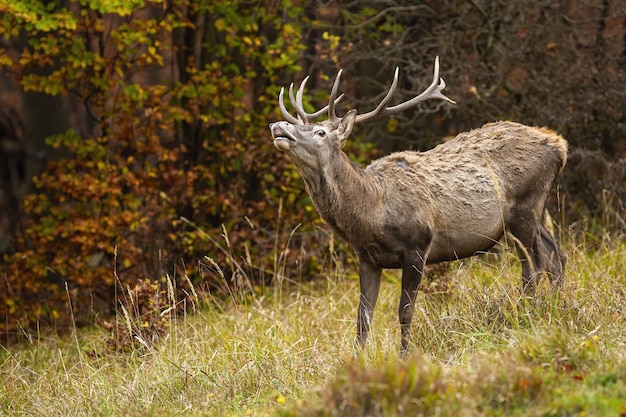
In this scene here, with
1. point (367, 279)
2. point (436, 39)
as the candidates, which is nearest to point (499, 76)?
point (436, 39)

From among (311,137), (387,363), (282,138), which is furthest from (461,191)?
(387,363)

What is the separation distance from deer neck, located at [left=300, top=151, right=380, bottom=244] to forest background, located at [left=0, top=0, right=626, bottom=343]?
3689 millimetres

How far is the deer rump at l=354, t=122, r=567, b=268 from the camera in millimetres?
6930

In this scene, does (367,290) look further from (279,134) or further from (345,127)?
(279,134)

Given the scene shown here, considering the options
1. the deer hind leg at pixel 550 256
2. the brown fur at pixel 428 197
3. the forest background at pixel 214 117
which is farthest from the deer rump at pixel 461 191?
the forest background at pixel 214 117

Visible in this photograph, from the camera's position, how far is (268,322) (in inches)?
326

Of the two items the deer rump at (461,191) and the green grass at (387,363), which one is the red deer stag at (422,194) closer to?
the deer rump at (461,191)

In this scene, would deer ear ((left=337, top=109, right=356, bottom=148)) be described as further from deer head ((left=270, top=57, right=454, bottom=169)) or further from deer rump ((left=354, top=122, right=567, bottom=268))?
deer rump ((left=354, top=122, right=567, bottom=268))

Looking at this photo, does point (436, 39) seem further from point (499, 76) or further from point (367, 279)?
point (367, 279)

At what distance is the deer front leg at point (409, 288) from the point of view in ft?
22.5

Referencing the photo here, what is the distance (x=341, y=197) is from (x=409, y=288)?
2.52ft

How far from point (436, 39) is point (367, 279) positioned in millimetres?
5046

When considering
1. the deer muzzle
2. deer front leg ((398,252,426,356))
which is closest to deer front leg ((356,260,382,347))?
deer front leg ((398,252,426,356))

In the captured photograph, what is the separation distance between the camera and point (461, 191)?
288 inches
